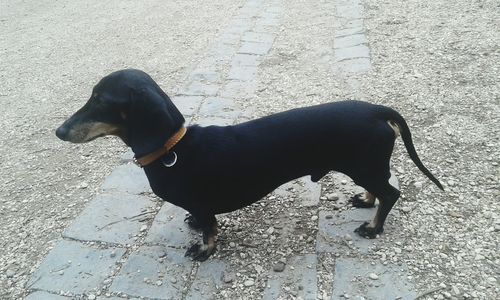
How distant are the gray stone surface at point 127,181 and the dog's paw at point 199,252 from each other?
84 cm

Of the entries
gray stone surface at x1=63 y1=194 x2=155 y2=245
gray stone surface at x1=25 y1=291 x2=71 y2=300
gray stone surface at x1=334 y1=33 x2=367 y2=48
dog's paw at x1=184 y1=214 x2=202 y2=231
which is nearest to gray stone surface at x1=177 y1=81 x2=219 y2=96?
gray stone surface at x1=63 y1=194 x2=155 y2=245

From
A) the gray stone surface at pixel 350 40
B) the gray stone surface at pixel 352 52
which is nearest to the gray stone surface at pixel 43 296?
the gray stone surface at pixel 352 52

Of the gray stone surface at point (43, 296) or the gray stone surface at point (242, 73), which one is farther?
the gray stone surface at point (242, 73)

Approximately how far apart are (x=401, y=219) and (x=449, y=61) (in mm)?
2837

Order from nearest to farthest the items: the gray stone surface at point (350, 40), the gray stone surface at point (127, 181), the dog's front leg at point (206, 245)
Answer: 1. the dog's front leg at point (206, 245)
2. the gray stone surface at point (127, 181)
3. the gray stone surface at point (350, 40)

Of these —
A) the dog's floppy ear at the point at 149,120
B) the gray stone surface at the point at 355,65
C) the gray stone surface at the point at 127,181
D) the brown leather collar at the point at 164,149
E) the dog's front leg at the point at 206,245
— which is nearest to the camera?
the dog's floppy ear at the point at 149,120

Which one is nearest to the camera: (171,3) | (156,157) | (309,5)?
(156,157)

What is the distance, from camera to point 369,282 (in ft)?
8.93

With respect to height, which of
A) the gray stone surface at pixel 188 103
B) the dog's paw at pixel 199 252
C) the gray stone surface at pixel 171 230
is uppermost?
the dog's paw at pixel 199 252

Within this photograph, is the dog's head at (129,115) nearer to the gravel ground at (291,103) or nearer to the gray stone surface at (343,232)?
the gravel ground at (291,103)

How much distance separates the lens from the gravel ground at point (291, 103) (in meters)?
2.99

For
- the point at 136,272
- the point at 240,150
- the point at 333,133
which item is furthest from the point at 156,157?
the point at 333,133

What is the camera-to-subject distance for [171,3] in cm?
813

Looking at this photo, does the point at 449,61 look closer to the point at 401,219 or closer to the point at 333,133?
the point at 401,219
